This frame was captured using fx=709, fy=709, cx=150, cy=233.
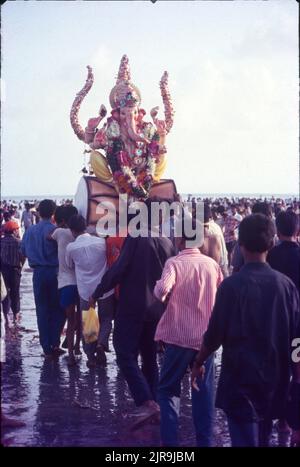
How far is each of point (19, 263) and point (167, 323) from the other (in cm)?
514

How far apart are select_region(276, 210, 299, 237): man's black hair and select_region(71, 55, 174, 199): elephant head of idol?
4.00 m

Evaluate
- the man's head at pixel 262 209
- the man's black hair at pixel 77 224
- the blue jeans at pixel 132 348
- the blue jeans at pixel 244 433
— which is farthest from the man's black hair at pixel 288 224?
the man's black hair at pixel 77 224

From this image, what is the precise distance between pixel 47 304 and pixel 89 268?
1099 mm

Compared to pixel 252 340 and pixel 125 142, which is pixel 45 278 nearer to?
pixel 125 142

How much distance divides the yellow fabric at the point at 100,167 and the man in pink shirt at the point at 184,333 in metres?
4.69

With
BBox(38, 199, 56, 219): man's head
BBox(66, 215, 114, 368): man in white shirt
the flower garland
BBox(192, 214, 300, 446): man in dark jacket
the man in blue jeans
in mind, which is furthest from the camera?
the flower garland

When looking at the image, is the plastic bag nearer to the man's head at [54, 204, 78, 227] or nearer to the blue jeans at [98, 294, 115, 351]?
the blue jeans at [98, 294, 115, 351]

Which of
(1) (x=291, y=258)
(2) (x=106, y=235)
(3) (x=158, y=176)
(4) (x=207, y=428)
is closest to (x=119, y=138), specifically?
(3) (x=158, y=176)

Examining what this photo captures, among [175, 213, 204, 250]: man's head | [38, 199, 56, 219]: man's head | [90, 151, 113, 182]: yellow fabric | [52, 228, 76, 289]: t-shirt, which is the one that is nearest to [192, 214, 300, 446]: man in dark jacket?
[175, 213, 204, 250]: man's head

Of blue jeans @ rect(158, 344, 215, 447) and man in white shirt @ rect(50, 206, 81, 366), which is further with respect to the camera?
man in white shirt @ rect(50, 206, 81, 366)

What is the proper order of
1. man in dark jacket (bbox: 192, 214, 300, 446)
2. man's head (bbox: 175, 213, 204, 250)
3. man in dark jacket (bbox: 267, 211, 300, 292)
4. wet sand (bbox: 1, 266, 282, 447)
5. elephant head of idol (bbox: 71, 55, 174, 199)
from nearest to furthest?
man in dark jacket (bbox: 192, 214, 300, 446)
man's head (bbox: 175, 213, 204, 250)
man in dark jacket (bbox: 267, 211, 300, 292)
wet sand (bbox: 1, 266, 282, 447)
elephant head of idol (bbox: 71, 55, 174, 199)

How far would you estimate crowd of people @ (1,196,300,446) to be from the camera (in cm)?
425

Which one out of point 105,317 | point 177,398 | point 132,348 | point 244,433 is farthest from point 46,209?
point 244,433
